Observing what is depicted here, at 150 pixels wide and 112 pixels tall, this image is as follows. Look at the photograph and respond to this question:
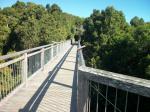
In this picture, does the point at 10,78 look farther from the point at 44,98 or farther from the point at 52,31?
the point at 52,31

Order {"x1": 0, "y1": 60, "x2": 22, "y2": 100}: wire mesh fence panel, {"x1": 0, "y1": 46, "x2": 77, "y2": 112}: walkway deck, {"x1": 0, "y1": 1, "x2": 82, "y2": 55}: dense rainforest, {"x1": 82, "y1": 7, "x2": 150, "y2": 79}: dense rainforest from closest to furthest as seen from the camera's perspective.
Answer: {"x1": 0, "y1": 46, "x2": 77, "y2": 112}: walkway deck, {"x1": 0, "y1": 60, "x2": 22, "y2": 100}: wire mesh fence panel, {"x1": 82, "y1": 7, "x2": 150, "y2": 79}: dense rainforest, {"x1": 0, "y1": 1, "x2": 82, "y2": 55}: dense rainforest

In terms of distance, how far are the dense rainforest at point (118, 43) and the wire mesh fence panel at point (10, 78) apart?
14372 millimetres

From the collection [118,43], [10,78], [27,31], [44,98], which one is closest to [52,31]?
[27,31]

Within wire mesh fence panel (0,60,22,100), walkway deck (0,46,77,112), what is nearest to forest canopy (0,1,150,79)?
walkway deck (0,46,77,112)

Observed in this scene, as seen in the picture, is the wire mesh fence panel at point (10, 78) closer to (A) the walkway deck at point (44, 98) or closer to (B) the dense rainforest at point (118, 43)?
(A) the walkway deck at point (44, 98)

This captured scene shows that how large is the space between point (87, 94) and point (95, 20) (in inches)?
2203

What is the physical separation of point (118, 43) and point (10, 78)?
27.4 meters

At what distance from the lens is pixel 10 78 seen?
709 cm

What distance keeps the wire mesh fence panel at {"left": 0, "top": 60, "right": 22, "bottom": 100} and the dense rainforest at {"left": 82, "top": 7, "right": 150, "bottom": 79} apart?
14.4 m

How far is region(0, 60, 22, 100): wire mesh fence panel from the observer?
647 cm

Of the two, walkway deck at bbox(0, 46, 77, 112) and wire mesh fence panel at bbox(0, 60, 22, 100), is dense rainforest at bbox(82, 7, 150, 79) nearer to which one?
walkway deck at bbox(0, 46, 77, 112)

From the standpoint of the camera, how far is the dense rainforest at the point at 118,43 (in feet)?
83.6

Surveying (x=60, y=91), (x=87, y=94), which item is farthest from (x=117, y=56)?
(x=87, y=94)

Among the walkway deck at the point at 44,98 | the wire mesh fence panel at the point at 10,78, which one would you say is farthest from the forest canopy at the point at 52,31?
the wire mesh fence panel at the point at 10,78
